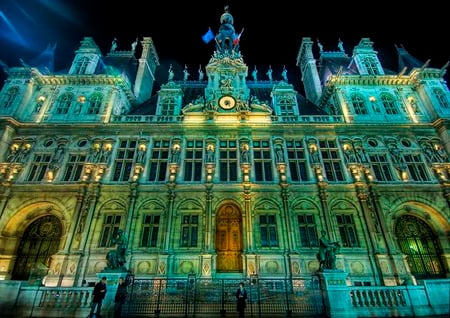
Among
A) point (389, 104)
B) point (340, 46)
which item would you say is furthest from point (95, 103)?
point (340, 46)

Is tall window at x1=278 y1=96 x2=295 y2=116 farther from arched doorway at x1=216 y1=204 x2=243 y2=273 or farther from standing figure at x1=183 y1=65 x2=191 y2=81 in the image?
standing figure at x1=183 y1=65 x2=191 y2=81

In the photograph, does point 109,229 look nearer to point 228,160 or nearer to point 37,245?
point 37,245

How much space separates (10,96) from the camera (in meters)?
22.5

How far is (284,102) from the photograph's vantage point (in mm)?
24781

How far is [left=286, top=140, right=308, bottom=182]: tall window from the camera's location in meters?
20.5

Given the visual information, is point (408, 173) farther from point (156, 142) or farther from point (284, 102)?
point (156, 142)

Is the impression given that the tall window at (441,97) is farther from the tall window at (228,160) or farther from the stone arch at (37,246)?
the stone arch at (37,246)

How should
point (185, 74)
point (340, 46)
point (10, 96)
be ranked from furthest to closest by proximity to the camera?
point (340, 46), point (185, 74), point (10, 96)

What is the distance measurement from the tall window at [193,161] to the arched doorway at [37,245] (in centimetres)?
1057

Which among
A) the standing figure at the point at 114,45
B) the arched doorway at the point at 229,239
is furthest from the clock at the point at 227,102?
the standing figure at the point at 114,45

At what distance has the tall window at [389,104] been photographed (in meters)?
23.7

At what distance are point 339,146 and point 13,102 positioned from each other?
29.2 metres

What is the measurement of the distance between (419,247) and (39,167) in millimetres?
30400

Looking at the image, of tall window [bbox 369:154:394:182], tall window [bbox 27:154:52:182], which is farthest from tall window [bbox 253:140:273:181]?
tall window [bbox 27:154:52:182]
